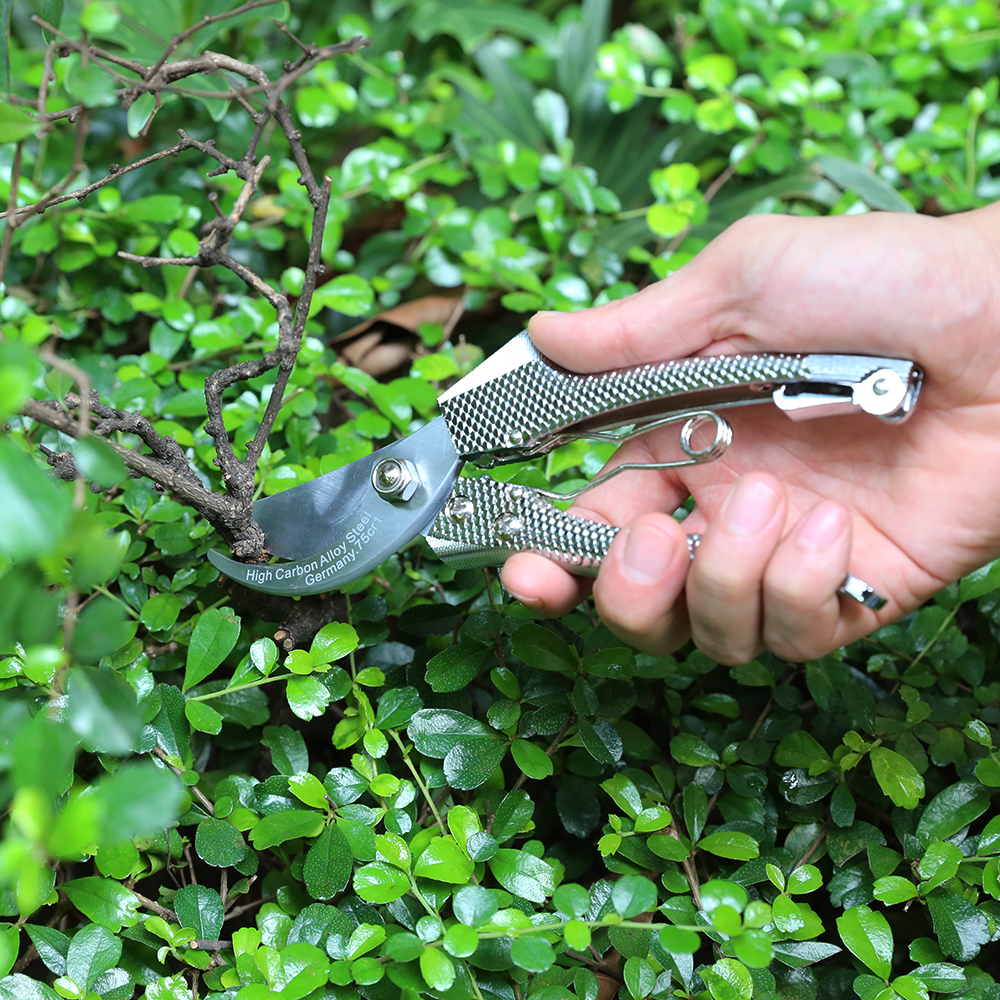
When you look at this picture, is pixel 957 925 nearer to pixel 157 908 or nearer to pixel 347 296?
pixel 157 908

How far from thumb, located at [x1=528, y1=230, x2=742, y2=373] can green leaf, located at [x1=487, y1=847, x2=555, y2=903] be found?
19.4 inches

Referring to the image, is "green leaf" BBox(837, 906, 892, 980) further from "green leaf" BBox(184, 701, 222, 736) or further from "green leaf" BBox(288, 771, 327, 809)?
"green leaf" BBox(184, 701, 222, 736)

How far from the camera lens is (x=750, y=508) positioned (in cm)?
74

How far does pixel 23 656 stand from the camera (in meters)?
0.81

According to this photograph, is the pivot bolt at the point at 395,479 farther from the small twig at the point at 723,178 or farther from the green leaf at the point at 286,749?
the small twig at the point at 723,178

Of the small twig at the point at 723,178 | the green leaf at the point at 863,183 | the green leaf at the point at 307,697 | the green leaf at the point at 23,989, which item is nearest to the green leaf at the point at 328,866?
the green leaf at the point at 307,697

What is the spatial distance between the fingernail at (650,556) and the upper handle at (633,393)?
17 centimetres

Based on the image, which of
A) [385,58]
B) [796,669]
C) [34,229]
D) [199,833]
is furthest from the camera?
[385,58]

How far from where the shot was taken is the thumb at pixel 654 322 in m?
Answer: 0.92

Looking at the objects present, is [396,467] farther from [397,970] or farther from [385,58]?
[385,58]

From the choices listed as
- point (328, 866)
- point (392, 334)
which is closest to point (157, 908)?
point (328, 866)

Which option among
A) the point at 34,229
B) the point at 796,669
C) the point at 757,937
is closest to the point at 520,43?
the point at 34,229

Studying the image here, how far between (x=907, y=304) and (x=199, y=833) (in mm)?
835

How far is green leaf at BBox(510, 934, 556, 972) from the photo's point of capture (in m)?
0.65
